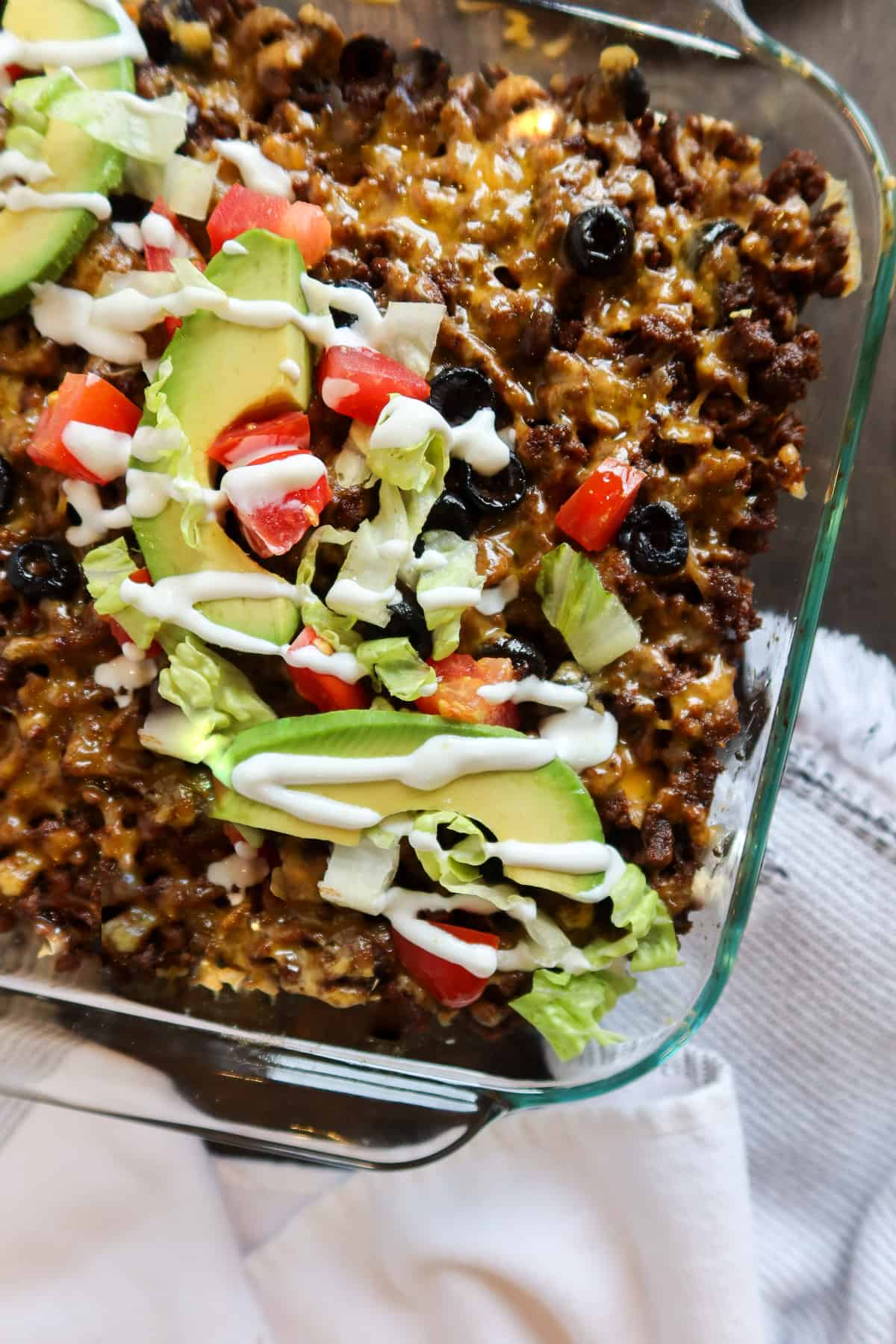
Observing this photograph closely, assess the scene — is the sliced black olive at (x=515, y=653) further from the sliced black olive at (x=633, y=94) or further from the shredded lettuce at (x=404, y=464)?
the sliced black olive at (x=633, y=94)

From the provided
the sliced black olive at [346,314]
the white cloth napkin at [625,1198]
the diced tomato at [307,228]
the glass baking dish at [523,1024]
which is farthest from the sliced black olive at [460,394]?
the white cloth napkin at [625,1198]

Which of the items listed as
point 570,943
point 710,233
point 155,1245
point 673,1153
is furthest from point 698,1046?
point 710,233

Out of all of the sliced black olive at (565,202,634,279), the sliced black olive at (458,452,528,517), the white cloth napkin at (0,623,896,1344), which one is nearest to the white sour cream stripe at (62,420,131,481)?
the sliced black olive at (458,452,528,517)

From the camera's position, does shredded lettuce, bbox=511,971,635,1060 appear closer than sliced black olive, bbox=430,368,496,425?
No

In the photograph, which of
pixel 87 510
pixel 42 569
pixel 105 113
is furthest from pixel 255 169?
pixel 42 569

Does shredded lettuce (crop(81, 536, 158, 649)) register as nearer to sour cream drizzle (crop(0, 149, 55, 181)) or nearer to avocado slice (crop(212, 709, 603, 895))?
avocado slice (crop(212, 709, 603, 895))

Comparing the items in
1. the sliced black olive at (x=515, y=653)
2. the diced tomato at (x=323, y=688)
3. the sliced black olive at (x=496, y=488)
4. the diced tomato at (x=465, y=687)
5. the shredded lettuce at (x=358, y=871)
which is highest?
the sliced black olive at (x=496, y=488)

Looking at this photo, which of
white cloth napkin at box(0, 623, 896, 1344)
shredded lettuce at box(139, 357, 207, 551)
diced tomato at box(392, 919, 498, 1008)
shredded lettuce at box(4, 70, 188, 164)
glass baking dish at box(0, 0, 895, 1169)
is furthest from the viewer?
white cloth napkin at box(0, 623, 896, 1344)
